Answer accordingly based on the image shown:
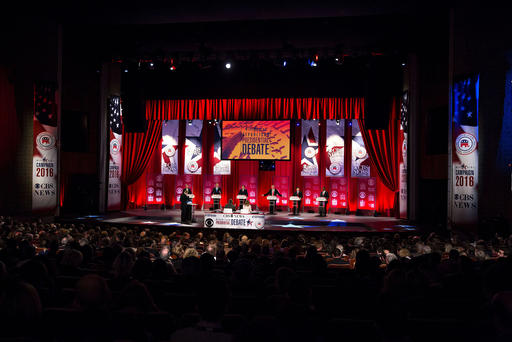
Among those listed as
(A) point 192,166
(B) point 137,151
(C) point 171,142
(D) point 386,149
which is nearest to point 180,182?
(A) point 192,166

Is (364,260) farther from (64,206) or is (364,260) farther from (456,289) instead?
(64,206)

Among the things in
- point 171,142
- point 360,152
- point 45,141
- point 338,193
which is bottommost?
point 338,193

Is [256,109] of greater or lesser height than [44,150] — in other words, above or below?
above

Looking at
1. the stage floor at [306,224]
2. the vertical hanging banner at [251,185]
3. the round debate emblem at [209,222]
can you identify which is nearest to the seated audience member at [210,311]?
the stage floor at [306,224]

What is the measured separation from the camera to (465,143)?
9430mm

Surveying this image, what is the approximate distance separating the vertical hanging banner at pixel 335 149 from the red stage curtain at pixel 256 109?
644 mm

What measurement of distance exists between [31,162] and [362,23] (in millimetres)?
10334

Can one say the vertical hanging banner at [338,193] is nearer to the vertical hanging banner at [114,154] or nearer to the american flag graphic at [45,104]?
the vertical hanging banner at [114,154]

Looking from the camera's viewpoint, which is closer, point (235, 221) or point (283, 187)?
point (235, 221)

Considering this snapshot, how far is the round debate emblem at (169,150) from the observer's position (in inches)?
644

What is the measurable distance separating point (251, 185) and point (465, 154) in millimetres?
8592

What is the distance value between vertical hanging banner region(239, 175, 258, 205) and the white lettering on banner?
581 centimetres

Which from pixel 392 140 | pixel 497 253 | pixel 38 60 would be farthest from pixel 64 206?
pixel 497 253

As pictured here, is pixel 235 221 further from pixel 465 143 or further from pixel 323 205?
pixel 465 143
